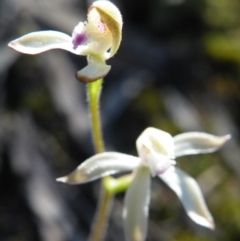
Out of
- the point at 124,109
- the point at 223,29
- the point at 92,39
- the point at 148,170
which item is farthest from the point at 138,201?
the point at 223,29

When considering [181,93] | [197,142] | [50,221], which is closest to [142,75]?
[181,93]

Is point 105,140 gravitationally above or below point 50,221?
above

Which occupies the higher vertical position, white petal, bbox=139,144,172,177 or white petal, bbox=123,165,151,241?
white petal, bbox=139,144,172,177

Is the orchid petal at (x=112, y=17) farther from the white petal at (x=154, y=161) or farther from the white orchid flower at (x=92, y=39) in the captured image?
the white petal at (x=154, y=161)

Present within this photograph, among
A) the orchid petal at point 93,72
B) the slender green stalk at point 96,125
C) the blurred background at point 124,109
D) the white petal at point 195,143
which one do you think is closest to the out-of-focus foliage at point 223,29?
the blurred background at point 124,109

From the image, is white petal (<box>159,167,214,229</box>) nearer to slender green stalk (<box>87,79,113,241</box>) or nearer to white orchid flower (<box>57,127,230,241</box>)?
white orchid flower (<box>57,127,230,241</box>)

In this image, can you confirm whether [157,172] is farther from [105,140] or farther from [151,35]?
[151,35]

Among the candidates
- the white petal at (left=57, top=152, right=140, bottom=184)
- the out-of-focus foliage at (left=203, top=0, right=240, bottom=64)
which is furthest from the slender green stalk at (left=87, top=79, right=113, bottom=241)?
the out-of-focus foliage at (left=203, top=0, right=240, bottom=64)
